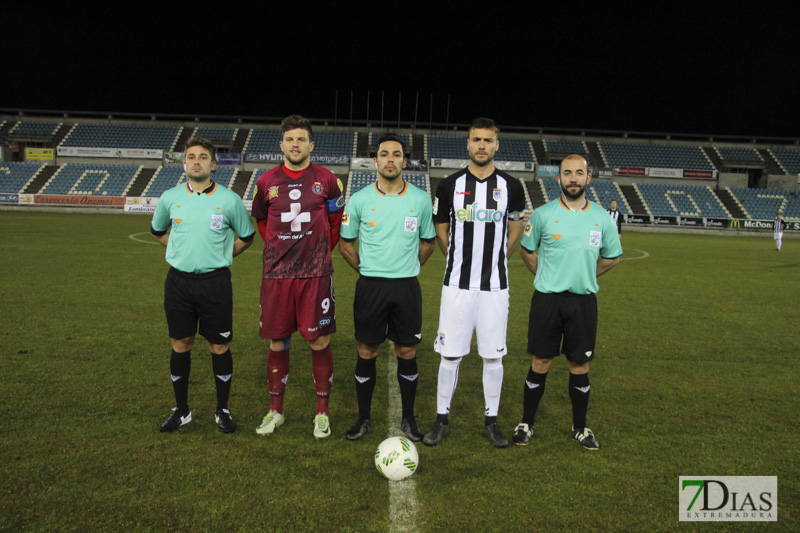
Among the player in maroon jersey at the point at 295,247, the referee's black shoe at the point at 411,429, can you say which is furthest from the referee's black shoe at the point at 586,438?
the player in maroon jersey at the point at 295,247

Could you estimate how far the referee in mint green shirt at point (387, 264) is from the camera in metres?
3.91

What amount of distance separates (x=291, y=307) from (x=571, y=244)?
2.29 meters

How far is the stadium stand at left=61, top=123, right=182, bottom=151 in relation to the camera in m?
42.1

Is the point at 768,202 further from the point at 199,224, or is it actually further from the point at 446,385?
the point at 199,224

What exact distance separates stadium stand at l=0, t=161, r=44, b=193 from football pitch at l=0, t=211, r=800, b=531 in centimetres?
3690

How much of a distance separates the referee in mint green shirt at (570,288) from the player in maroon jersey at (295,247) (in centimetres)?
171

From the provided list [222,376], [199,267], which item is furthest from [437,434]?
[199,267]

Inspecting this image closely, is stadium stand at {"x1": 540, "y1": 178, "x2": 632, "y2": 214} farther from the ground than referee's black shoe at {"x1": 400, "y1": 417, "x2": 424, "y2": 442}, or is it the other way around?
stadium stand at {"x1": 540, "y1": 178, "x2": 632, "y2": 214}

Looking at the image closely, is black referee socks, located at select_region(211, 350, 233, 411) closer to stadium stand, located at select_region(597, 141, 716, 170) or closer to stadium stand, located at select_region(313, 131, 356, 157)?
stadium stand, located at select_region(313, 131, 356, 157)

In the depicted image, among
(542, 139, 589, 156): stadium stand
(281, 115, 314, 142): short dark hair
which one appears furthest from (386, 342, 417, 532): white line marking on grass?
(542, 139, 589, 156): stadium stand

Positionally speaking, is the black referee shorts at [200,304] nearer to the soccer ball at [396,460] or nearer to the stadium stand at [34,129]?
the soccer ball at [396,460]

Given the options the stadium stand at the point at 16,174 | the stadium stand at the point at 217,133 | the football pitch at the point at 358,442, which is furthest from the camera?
the stadium stand at the point at 217,133

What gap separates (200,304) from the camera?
13.0ft

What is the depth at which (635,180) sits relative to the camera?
137ft
